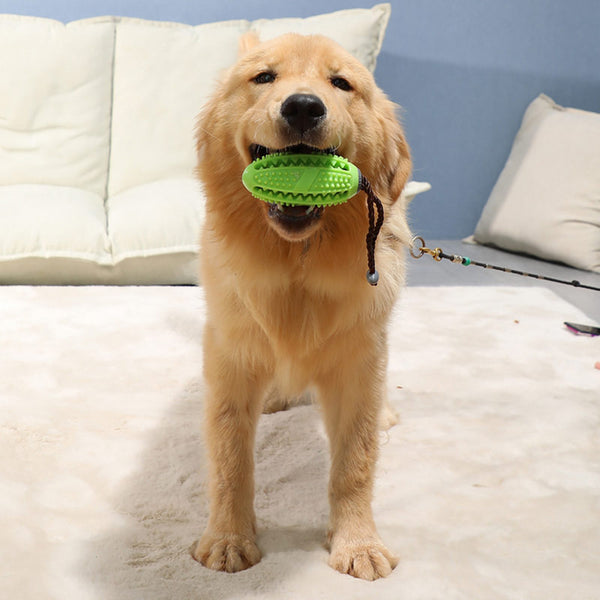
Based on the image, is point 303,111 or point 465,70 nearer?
point 303,111

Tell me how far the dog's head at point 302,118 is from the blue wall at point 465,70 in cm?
312

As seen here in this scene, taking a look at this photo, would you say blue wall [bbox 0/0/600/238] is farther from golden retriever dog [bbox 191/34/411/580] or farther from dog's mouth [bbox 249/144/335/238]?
dog's mouth [bbox 249/144/335/238]

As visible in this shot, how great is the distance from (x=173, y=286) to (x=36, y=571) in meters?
2.25

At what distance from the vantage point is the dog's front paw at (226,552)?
140 cm

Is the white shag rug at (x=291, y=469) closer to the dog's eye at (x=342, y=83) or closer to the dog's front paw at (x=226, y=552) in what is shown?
the dog's front paw at (x=226, y=552)

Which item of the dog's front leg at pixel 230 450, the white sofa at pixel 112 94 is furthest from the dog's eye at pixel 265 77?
the white sofa at pixel 112 94

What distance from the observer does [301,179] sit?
1241 millimetres

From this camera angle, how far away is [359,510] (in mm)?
1500

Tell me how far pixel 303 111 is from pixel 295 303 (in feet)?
1.39

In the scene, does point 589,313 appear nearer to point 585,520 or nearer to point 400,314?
point 400,314

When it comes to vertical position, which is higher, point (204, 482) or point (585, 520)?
point (585, 520)

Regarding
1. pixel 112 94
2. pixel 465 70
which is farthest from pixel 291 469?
pixel 465 70

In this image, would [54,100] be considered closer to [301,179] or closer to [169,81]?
[169,81]

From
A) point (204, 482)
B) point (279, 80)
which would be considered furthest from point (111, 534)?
point (279, 80)
